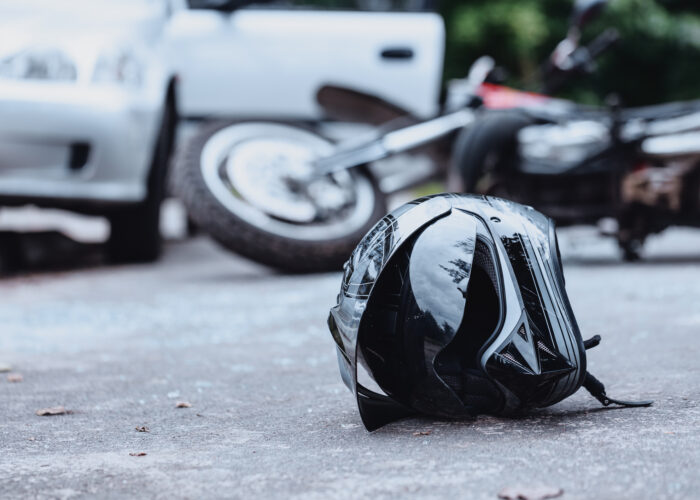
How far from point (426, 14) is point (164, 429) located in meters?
4.39

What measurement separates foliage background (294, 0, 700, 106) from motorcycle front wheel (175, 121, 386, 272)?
11778mm

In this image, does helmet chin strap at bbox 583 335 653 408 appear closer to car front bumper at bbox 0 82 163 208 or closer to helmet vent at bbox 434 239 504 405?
helmet vent at bbox 434 239 504 405

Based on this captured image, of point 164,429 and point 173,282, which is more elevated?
point 164,429

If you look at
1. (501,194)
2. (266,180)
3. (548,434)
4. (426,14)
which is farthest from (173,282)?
(548,434)

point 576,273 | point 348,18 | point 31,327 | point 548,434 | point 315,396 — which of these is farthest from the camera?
point 348,18

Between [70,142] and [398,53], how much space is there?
2153mm

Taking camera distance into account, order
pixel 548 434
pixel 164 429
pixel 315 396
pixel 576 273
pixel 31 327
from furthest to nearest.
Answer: pixel 576 273, pixel 31 327, pixel 315 396, pixel 164 429, pixel 548 434

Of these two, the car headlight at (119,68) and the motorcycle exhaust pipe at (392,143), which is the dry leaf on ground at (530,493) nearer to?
the motorcycle exhaust pipe at (392,143)

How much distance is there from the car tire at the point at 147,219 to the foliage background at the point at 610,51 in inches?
454

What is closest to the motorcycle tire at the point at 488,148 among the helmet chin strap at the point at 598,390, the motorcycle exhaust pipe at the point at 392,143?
the motorcycle exhaust pipe at the point at 392,143

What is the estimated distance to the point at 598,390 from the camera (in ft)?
7.11

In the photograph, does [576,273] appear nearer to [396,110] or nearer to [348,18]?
[396,110]

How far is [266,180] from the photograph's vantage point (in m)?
5.08

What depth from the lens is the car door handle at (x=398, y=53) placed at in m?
5.96
